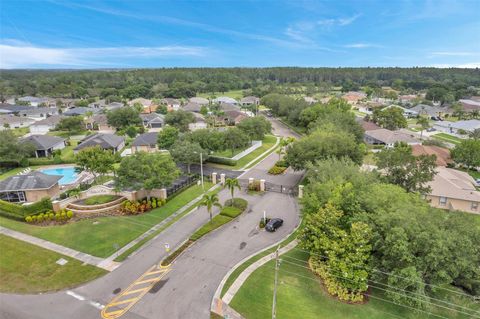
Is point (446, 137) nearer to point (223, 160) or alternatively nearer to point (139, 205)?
point (223, 160)

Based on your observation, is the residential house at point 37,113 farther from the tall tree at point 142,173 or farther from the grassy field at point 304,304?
the grassy field at point 304,304

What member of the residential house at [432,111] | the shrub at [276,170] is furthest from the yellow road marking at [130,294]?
the residential house at [432,111]

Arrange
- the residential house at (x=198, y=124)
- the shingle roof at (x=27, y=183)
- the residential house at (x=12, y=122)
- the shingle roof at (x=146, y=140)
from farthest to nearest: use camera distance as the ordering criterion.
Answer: the residential house at (x=12, y=122), the residential house at (x=198, y=124), the shingle roof at (x=146, y=140), the shingle roof at (x=27, y=183)

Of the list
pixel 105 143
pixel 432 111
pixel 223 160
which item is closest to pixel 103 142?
pixel 105 143

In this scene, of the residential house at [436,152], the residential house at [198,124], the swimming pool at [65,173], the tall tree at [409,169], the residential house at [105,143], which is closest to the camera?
the tall tree at [409,169]

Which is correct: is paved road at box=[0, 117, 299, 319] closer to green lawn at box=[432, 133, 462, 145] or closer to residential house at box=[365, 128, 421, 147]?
residential house at box=[365, 128, 421, 147]

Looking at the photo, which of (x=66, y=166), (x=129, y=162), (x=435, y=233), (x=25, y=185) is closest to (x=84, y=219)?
(x=129, y=162)
